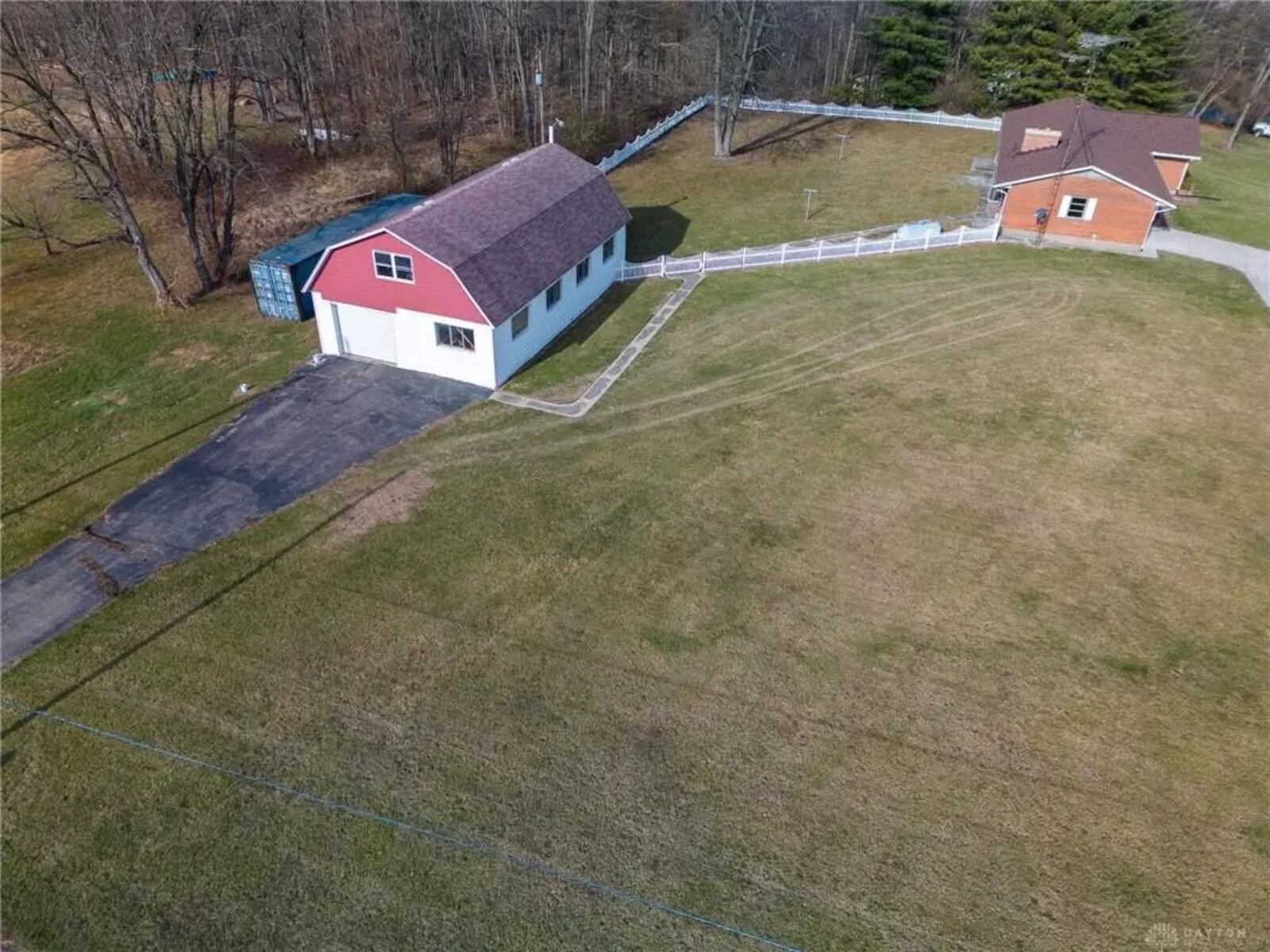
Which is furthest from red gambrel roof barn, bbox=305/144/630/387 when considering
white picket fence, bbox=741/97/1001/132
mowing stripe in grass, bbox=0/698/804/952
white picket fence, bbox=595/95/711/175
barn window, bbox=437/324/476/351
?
white picket fence, bbox=741/97/1001/132

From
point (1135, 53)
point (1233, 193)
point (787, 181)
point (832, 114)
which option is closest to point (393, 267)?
point (787, 181)

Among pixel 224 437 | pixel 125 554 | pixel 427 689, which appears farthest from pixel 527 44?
pixel 427 689

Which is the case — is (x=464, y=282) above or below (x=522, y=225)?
below

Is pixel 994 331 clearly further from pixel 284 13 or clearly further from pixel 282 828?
pixel 284 13

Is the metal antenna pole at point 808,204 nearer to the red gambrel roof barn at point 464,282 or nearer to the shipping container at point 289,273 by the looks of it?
the red gambrel roof barn at point 464,282

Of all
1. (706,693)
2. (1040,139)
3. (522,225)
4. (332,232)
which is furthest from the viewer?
(1040,139)

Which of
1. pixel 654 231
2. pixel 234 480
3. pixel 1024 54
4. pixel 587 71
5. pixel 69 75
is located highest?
pixel 1024 54

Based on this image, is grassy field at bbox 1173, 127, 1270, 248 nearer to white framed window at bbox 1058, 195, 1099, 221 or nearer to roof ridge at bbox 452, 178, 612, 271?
white framed window at bbox 1058, 195, 1099, 221

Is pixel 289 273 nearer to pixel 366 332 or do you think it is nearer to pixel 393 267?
pixel 366 332
